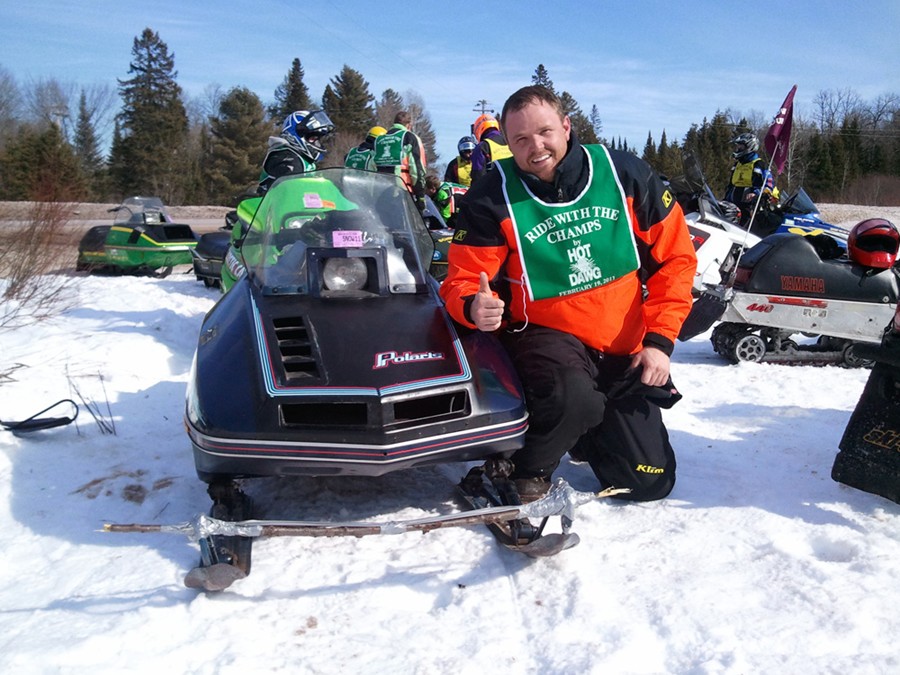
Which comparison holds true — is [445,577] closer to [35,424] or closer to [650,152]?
[35,424]

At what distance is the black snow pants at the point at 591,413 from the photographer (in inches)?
104

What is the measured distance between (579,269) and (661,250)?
35cm

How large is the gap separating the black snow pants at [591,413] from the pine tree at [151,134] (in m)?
41.9

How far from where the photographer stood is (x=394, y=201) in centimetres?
377

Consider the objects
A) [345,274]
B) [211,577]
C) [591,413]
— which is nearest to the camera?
[211,577]

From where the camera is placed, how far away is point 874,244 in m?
5.07

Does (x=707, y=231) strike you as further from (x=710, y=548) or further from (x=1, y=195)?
(x=1, y=195)

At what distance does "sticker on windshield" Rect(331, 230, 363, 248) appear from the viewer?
11.3 ft

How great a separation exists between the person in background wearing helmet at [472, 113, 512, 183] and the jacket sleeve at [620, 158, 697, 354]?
4421 millimetres

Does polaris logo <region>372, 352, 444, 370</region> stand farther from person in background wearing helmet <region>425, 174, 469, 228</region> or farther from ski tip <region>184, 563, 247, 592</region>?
person in background wearing helmet <region>425, 174, 469, 228</region>

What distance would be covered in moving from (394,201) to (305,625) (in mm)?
2266

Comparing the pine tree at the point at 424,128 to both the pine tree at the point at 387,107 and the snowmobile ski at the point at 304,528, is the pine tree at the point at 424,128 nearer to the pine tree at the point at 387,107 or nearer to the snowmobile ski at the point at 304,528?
the pine tree at the point at 387,107

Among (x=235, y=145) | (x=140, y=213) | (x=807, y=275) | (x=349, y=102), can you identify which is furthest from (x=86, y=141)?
(x=807, y=275)

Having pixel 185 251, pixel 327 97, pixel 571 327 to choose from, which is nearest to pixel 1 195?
pixel 185 251
